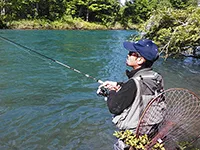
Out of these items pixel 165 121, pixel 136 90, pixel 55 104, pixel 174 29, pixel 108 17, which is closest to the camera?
pixel 136 90

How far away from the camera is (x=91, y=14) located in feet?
179

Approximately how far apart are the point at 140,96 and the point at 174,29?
9593 millimetres

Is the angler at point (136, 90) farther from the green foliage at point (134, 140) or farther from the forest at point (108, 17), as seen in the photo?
the forest at point (108, 17)

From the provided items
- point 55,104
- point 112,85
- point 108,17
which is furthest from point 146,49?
point 108,17

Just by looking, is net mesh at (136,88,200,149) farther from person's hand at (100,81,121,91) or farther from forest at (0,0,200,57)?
forest at (0,0,200,57)

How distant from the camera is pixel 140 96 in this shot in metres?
2.90

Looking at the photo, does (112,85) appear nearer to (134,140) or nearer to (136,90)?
(136,90)

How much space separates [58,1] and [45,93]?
42.7m

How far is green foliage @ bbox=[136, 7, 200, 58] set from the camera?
35.1ft

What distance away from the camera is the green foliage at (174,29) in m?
10.7

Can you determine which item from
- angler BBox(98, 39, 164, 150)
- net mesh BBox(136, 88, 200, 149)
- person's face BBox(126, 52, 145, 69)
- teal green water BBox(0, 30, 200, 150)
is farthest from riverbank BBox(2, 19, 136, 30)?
angler BBox(98, 39, 164, 150)

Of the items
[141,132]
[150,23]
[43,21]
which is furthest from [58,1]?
[141,132]

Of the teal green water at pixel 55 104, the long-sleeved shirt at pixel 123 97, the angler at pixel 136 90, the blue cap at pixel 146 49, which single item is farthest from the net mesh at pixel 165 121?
the teal green water at pixel 55 104

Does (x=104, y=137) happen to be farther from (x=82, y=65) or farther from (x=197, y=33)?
(x=82, y=65)
